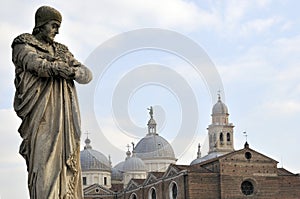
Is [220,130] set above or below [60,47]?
above

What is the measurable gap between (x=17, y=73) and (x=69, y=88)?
17.1 inches

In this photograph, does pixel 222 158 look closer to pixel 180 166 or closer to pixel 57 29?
pixel 180 166

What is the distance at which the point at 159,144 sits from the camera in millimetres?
103812

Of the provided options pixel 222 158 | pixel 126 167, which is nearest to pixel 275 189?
pixel 222 158

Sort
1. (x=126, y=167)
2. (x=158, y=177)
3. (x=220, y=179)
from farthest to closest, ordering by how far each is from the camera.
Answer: (x=126, y=167) → (x=158, y=177) → (x=220, y=179)

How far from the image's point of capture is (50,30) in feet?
18.5

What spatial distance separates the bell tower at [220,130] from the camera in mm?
106875

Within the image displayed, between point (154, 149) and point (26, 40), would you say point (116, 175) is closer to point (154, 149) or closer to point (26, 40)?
point (154, 149)

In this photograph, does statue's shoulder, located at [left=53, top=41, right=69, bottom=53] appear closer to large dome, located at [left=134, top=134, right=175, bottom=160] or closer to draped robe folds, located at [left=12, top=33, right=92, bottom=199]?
draped robe folds, located at [left=12, top=33, right=92, bottom=199]

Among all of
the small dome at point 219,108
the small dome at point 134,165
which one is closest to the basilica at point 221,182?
the small dome at point 134,165

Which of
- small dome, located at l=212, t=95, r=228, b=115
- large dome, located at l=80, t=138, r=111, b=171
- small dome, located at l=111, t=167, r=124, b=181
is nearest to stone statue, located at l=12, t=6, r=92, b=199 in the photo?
large dome, located at l=80, t=138, r=111, b=171

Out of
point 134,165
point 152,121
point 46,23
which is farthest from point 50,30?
point 152,121

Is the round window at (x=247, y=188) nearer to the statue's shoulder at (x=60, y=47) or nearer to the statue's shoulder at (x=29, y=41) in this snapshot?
the statue's shoulder at (x=60, y=47)

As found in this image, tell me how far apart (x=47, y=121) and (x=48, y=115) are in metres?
0.05
